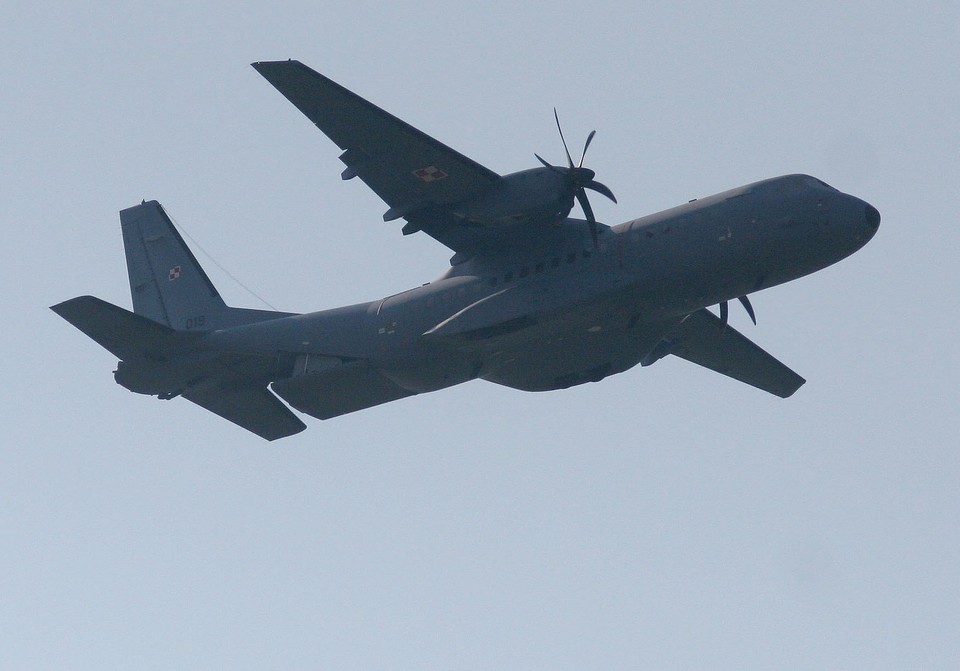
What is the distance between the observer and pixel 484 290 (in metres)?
29.0

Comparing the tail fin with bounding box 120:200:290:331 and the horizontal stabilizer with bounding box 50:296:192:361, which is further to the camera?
the tail fin with bounding box 120:200:290:331

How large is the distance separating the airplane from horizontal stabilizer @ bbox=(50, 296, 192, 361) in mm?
32

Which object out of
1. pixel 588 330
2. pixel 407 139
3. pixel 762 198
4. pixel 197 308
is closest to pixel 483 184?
pixel 407 139

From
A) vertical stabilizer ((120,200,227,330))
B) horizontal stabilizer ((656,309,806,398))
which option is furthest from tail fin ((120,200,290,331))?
horizontal stabilizer ((656,309,806,398))

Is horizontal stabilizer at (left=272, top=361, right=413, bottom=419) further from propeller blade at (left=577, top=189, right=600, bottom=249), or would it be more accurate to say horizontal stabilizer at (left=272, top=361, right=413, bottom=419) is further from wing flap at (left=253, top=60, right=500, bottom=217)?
propeller blade at (left=577, top=189, right=600, bottom=249)

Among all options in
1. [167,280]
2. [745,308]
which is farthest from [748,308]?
[167,280]

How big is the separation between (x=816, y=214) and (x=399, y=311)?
8755 millimetres

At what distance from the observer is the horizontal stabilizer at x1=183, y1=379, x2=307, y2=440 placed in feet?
104

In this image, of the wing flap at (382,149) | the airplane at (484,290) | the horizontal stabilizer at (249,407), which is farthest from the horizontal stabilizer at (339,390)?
the wing flap at (382,149)

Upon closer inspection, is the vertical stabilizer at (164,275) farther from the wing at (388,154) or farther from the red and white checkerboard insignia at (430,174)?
the red and white checkerboard insignia at (430,174)

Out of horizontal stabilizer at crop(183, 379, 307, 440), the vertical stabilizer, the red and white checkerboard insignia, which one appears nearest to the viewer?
the red and white checkerboard insignia

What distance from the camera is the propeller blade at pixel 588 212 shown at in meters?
28.3

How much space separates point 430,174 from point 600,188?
3490mm

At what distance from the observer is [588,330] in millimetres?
28938
